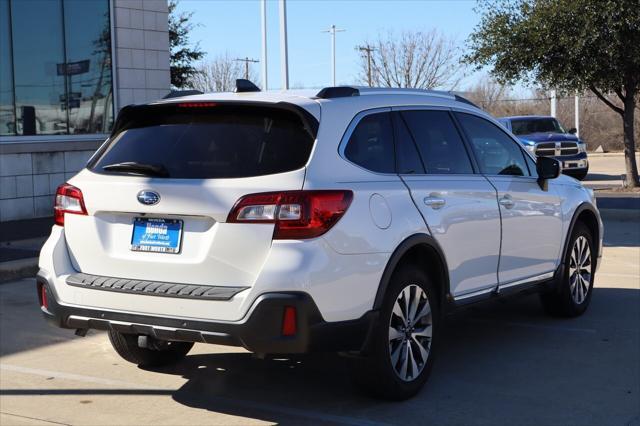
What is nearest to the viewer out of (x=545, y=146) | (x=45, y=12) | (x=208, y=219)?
(x=208, y=219)

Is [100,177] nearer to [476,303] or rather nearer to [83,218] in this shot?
[83,218]

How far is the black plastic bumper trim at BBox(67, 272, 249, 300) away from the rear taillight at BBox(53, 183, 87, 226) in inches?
14.7

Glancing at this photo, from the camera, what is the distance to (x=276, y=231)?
4.79 m

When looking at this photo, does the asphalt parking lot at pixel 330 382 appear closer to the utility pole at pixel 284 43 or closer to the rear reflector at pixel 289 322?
the rear reflector at pixel 289 322

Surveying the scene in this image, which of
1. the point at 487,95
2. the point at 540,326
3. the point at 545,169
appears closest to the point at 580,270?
the point at 540,326

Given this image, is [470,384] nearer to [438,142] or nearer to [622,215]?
[438,142]

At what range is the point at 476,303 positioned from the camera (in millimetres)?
6336

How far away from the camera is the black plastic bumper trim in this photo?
4.84 m

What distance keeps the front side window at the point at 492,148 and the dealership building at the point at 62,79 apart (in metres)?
9.34

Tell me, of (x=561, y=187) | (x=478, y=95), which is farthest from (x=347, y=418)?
(x=478, y=95)

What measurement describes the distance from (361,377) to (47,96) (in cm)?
1101

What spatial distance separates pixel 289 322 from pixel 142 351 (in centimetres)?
192

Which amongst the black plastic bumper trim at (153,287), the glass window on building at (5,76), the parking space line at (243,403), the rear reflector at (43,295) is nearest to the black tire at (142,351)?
the parking space line at (243,403)

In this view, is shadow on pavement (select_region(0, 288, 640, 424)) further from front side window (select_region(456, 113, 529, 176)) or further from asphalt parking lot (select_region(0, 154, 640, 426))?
front side window (select_region(456, 113, 529, 176))
